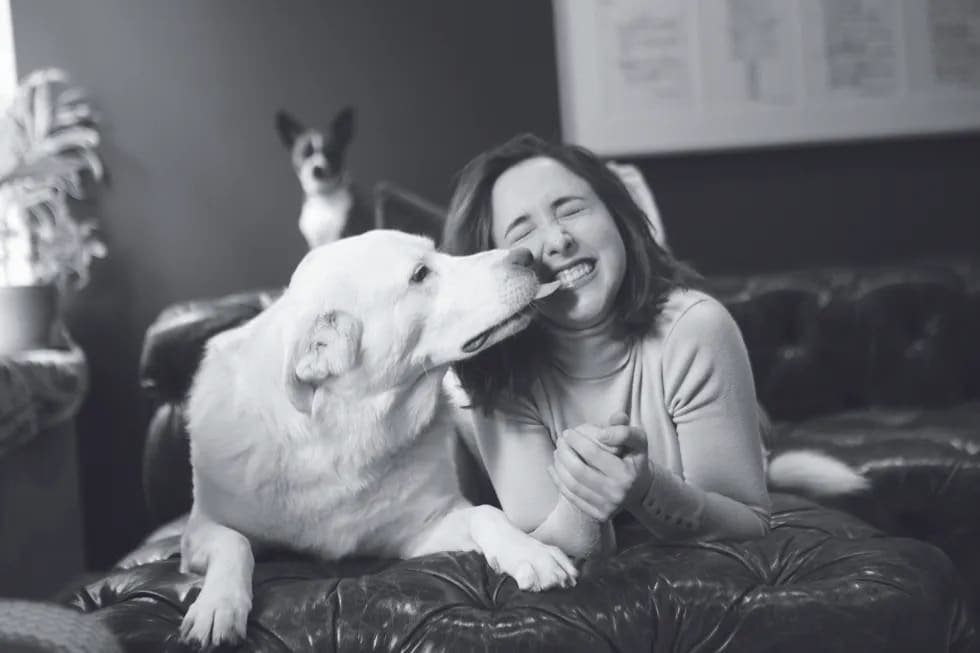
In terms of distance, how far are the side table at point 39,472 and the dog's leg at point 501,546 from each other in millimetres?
1487

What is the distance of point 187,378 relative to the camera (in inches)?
80.9

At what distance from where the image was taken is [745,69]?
3.38m

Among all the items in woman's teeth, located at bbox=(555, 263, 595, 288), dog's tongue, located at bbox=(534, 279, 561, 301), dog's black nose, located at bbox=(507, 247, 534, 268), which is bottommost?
dog's tongue, located at bbox=(534, 279, 561, 301)

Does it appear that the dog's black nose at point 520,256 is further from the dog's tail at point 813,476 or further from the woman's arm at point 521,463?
the dog's tail at point 813,476

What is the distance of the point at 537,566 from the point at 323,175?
230 cm

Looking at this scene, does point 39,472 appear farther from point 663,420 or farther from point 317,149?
point 663,420

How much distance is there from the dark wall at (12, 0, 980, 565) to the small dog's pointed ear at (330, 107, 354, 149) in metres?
0.19

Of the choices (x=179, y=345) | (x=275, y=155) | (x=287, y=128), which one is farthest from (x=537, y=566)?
(x=275, y=155)

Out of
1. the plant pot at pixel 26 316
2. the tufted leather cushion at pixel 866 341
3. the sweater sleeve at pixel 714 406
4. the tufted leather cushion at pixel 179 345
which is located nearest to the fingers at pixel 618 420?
the sweater sleeve at pixel 714 406

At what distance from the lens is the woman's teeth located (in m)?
1.14

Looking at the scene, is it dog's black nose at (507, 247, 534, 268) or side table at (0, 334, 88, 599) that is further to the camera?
side table at (0, 334, 88, 599)

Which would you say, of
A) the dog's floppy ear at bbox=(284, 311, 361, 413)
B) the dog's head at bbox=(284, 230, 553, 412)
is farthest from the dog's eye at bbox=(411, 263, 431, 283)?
the dog's floppy ear at bbox=(284, 311, 361, 413)

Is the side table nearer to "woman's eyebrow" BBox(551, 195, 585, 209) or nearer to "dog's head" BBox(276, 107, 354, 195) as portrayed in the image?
"dog's head" BBox(276, 107, 354, 195)

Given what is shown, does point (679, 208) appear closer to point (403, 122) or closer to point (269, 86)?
point (403, 122)
